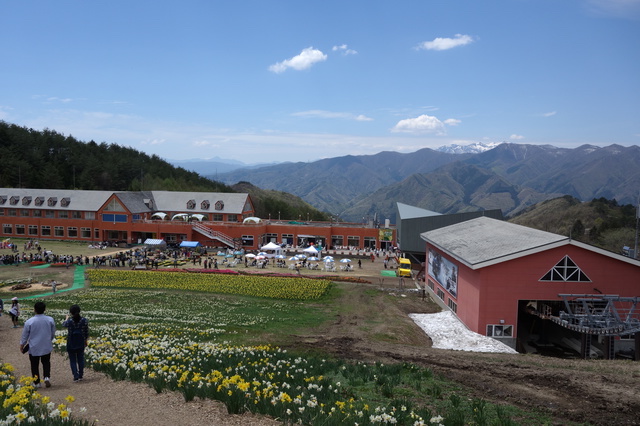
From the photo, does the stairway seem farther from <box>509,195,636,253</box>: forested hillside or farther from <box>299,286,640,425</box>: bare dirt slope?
<box>509,195,636,253</box>: forested hillside

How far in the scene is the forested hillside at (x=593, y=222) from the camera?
68.5 meters

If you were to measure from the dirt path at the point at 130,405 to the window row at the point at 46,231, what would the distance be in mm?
66337

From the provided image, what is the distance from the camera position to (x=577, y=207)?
341 feet

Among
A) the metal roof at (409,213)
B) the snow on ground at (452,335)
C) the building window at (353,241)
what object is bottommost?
the snow on ground at (452,335)

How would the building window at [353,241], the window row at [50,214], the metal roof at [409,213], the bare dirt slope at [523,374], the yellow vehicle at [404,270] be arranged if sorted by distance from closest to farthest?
the bare dirt slope at [523,374] < the yellow vehicle at [404,270] < the metal roof at [409,213] < the building window at [353,241] < the window row at [50,214]

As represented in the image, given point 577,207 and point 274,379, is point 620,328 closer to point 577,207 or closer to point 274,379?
point 274,379

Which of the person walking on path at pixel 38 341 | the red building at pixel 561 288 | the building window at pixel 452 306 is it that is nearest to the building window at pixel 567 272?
the red building at pixel 561 288

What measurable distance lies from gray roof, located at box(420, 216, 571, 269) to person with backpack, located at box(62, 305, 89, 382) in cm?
2306

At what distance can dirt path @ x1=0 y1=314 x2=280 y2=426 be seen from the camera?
363 inches

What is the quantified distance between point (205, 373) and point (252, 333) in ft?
35.9

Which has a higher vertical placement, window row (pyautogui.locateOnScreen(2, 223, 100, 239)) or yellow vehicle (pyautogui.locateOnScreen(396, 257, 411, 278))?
window row (pyautogui.locateOnScreen(2, 223, 100, 239))

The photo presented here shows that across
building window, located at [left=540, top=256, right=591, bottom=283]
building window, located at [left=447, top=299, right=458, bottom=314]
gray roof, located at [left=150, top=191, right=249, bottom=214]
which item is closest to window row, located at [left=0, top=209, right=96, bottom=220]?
gray roof, located at [left=150, top=191, right=249, bottom=214]

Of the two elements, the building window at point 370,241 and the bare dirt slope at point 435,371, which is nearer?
the bare dirt slope at point 435,371

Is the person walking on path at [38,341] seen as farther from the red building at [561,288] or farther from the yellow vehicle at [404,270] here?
the yellow vehicle at [404,270]
